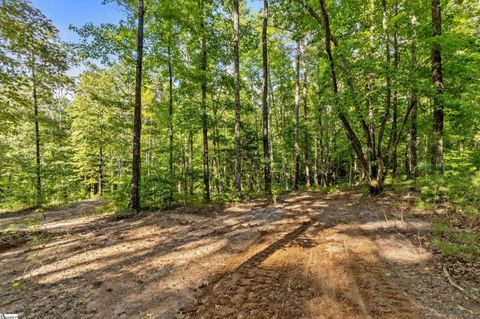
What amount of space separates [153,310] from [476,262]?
5574mm

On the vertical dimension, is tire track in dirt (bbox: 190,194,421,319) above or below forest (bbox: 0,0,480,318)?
below

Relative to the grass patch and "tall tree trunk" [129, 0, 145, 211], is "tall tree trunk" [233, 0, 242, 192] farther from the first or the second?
the grass patch

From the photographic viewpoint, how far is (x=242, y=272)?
4559 millimetres

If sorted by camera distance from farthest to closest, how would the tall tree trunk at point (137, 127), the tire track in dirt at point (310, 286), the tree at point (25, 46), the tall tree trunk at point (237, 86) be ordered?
1. the tall tree trunk at point (237, 86)
2. the tall tree trunk at point (137, 127)
3. the tree at point (25, 46)
4. the tire track in dirt at point (310, 286)

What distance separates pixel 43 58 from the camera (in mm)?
7504

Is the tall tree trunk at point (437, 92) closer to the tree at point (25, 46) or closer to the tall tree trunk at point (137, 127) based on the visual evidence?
the tall tree trunk at point (137, 127)

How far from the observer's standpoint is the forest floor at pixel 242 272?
3566 millimetres

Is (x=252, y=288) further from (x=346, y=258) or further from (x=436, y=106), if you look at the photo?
(x=436, y=106)

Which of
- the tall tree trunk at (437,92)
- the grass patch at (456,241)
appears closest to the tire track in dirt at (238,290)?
the grass patch at (456,241)

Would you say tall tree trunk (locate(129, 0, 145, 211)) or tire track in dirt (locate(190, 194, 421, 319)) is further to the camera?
tall tree trunk (locate(129, 0, 145, 211))

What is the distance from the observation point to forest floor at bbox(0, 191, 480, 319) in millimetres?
3566

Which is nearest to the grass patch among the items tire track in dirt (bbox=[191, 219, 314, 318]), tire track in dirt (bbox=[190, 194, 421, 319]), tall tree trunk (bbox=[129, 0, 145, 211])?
tire track in dirt (bbox=[190, 194, 421, 319])

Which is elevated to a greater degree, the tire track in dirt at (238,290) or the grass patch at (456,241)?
the grass patch at (456,241)

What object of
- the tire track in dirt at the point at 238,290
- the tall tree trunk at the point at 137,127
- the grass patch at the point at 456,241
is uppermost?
the tall tree trunk at the point at 137,127
